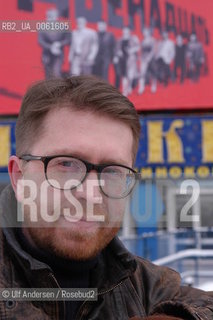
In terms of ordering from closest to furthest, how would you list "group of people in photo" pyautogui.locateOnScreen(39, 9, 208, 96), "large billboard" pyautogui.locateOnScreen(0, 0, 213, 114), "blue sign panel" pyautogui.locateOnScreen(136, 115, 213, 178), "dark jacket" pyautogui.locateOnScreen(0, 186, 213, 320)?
"dark jacket" pyautogui.locateOnScreen(0, 186, 213, 320)
"large billboard" pyautogui.locateOnScreen(0, 0, 213, 114)
"group of people in photo" pyautogui.locateOnScreen(39, 9, 208, 96)
"blue sign panel" pyautogui.locateOnScreen(136, 115, 213, 178)

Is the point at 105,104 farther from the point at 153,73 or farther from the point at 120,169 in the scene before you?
the point at 153,73

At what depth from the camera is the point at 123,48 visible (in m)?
1.41

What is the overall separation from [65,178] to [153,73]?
1073 mm

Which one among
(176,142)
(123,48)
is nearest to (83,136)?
(123,48)

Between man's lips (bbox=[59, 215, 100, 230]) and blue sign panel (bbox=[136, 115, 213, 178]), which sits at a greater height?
blue sign panel (bbox=[136, 115, 213, 178])

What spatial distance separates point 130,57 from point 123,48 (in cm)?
4

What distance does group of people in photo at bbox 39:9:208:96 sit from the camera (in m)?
1.12

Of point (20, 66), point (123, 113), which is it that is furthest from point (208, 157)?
point (123, 113)

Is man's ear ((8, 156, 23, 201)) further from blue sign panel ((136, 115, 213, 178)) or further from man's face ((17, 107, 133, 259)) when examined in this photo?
blue sign panel ((136, 115, 213, 178))

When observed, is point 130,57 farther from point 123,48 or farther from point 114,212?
point 114,212

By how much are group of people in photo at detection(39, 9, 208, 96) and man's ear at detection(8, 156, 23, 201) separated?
1.61 ft

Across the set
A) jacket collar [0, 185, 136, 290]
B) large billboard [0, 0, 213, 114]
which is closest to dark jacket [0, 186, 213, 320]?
jacket collar [0, 185, 136, 290]

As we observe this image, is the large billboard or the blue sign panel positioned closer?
the large billboard

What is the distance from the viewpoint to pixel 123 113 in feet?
1.61
